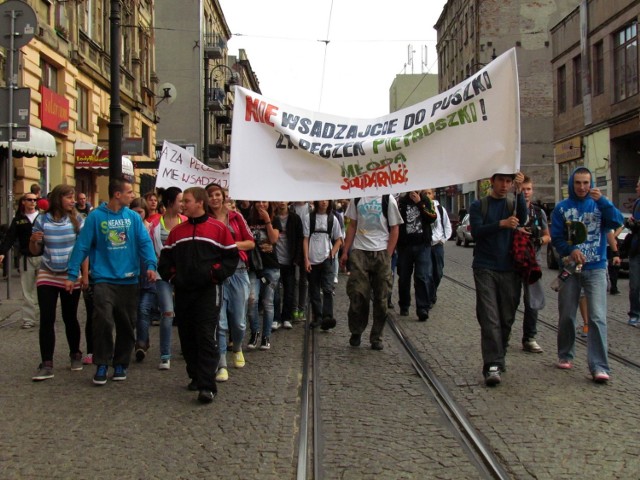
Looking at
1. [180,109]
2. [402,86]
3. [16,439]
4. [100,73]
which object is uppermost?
[402,86]

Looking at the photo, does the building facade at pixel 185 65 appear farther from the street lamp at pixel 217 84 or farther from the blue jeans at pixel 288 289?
the blue jeans at pixel 288 289

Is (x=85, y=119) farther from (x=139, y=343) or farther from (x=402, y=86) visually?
(x=402, y=86)

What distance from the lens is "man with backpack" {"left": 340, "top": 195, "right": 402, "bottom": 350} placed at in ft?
26.5

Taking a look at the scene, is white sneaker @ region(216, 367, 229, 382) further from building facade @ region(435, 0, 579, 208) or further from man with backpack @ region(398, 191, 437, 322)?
building facade @ region(435, 0, 579, 208)

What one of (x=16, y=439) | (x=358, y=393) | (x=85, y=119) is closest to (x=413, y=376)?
(x=358, y=393)

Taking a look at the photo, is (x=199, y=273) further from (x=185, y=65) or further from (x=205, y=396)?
(x=185, y=65)

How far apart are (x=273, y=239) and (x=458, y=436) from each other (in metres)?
3.56

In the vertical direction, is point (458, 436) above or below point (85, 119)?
below

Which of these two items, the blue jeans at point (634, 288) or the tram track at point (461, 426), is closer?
the tram track at point (461, 426)

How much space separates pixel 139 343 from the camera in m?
7.75

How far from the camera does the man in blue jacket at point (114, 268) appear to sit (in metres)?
6.61

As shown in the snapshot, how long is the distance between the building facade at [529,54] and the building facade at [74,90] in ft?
81.7

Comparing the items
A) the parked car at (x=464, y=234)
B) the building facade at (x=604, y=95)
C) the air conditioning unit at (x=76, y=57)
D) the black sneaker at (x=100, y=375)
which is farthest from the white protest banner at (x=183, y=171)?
the parked car at (x=464, y=234)

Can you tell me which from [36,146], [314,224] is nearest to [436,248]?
[314,224]
